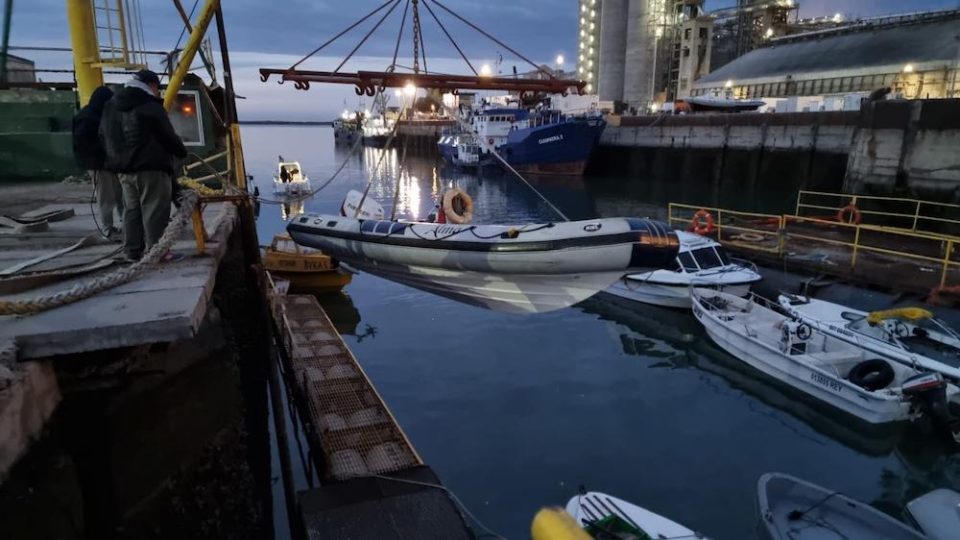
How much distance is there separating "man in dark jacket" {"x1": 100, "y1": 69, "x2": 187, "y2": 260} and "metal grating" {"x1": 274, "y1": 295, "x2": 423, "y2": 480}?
9.85 ft

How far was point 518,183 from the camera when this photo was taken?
140 ft

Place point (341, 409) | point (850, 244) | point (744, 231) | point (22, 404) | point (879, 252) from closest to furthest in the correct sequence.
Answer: point (22, 404), point (341, 409), point (850, 244), point (879, 252), point (744, 231)

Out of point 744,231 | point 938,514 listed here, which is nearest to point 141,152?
point 938,514

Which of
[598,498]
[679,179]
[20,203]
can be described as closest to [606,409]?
[598,498]

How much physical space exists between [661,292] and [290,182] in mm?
21279

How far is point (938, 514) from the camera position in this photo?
234 inches

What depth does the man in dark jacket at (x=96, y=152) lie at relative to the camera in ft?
18.4

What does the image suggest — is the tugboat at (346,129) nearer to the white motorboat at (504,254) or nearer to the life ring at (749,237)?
the life ring at (749,237)

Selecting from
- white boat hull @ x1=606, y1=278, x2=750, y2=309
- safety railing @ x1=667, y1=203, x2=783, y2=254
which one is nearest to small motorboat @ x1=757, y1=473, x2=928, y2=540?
white boat hull @ x1=606, y1=278, x2=750, y2=309

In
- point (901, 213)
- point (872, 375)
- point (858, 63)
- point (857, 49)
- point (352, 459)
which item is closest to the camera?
point (352, 459)

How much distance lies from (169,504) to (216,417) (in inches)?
43.2

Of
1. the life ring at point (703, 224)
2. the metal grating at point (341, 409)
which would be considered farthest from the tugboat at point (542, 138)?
the metal grating at point (341, 409)

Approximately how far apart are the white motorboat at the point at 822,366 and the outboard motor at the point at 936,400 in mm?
11

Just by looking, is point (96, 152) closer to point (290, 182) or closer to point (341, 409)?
point (341, 409)
